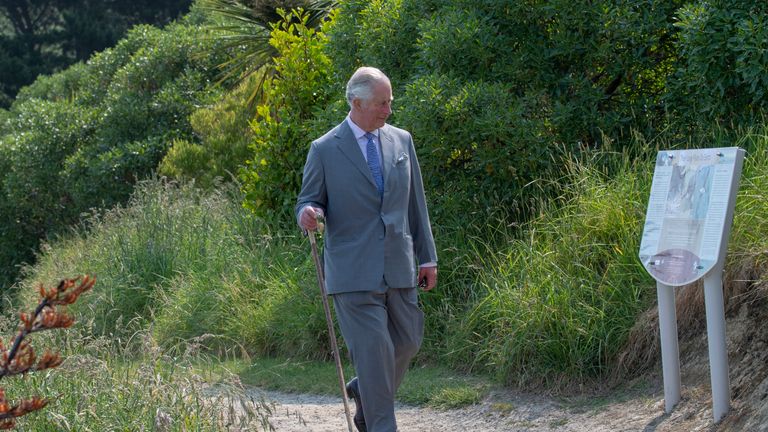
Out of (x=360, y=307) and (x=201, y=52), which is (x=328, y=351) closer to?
(x=360, y=307)

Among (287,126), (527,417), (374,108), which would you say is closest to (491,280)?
(527,417)

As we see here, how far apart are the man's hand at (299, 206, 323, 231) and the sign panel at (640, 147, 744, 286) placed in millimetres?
1766

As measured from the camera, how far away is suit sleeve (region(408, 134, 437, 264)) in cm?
591

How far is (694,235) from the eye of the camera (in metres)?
5.58

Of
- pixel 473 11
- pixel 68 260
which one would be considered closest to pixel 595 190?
pixel 473 11

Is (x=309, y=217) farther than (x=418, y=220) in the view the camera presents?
No

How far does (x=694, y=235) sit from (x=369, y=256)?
1.64 m

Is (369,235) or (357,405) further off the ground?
(369,235)

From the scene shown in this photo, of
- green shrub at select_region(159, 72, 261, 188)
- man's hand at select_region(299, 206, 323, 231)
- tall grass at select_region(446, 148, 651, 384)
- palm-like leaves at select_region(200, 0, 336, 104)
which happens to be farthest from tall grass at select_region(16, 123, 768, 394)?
green shrub at select_region(159, 72, 261, 188)

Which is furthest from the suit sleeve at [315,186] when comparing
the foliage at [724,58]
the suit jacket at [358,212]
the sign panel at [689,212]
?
the foliage at [724,58]

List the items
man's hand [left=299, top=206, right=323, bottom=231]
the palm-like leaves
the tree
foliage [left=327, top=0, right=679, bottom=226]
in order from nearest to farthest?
man's hand [left=299, top=206, right=323, bottom=231] < foliage [left=327, top=0, right=679, bottom=226] < the palm-like leaves < the tree

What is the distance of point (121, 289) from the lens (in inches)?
460

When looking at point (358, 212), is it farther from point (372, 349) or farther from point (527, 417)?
point (527, 417)

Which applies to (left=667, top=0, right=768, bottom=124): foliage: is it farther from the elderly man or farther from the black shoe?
the black shoe
